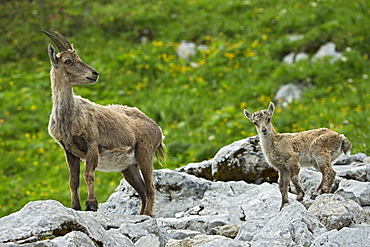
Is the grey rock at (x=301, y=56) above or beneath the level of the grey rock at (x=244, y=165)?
above

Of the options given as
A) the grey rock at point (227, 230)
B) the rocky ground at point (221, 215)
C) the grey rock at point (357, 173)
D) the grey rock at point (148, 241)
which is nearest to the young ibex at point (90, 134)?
the rocky ground at point (221, 215)

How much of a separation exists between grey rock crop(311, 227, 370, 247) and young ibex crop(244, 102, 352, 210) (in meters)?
2.00

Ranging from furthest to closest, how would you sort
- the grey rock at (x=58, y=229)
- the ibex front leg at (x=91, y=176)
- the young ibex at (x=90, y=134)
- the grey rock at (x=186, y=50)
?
the grey rock at (x=186, y=50) → the young ibex at (x=90, y=134) → the ibex front leg at (x=91, y=176) → the grey rock at (x=58, y=229)

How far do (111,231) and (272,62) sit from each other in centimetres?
1300

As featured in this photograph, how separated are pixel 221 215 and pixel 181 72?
11982 mm

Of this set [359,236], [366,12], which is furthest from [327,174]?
[366,12]

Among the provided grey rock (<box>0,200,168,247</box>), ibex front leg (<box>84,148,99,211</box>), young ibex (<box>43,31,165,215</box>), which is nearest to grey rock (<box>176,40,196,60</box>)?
young ibex (<box>43,31,165,215</box>)

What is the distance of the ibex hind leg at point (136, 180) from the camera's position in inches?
337

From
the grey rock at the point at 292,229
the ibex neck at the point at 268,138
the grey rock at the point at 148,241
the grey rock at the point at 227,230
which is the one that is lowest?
the grey rock at the point at 227,230

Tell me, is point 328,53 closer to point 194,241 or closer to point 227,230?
point 227,230

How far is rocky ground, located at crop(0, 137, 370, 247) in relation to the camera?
5770 millimetres

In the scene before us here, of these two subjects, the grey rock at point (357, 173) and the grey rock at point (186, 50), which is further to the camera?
the grey rock at point (186, 50)

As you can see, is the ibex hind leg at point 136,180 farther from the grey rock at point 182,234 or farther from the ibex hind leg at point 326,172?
the ibex hind leg at point 326,172

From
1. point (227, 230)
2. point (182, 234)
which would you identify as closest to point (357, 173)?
point (227, 230)
